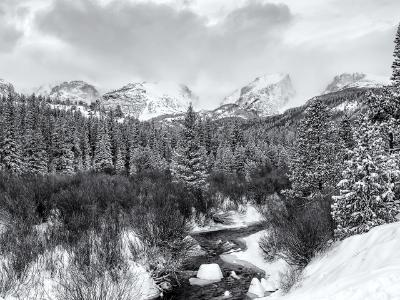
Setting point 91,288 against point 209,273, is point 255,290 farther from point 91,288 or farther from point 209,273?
point 91,288

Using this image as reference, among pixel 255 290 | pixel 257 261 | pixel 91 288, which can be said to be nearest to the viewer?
pixel 91 288

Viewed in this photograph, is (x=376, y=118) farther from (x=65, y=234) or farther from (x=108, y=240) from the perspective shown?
(x=65, y=234)

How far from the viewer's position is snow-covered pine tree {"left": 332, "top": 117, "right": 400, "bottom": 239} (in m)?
15.8

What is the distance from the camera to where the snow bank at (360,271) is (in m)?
→ 7.15

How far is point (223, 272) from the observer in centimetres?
2030

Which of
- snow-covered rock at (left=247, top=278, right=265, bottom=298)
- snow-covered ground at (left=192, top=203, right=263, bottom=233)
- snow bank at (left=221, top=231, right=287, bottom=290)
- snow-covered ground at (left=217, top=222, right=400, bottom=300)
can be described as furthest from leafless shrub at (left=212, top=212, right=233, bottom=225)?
snow-covered rock at (left=247, top=278, right=265, bottom=298)

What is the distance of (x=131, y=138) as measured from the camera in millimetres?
97938

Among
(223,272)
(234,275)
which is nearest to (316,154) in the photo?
(223,272)

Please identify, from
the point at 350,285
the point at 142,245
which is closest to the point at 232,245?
the point at 142,245

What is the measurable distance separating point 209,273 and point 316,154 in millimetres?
19851

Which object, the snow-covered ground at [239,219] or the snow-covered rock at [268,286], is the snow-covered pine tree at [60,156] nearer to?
the snow-covered ground at [239,219]

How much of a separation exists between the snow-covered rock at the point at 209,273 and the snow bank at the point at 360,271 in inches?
226

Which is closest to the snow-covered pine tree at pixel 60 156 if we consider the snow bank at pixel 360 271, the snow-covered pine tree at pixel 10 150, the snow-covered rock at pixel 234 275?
the snow-covered pine tree at pixel 10 150

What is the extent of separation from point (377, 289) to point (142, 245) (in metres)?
13.1
